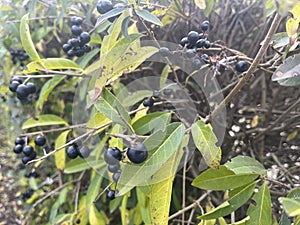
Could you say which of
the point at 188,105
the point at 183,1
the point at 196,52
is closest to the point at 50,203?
the point at 188,105

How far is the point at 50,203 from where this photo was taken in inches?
66.0

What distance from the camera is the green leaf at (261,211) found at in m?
0.64

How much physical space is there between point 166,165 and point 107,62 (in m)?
0.20

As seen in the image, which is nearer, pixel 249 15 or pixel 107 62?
pixel 107 62

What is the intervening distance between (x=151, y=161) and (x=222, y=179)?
0.43ft

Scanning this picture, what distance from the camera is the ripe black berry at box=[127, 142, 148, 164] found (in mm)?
613

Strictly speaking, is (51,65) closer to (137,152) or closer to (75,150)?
(75,150)

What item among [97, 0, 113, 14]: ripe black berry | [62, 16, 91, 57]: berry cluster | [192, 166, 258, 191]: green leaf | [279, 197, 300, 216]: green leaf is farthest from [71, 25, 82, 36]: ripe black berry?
[279, 197, 300, 216]: green leaf

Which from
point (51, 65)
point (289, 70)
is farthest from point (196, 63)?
point (51, 65)

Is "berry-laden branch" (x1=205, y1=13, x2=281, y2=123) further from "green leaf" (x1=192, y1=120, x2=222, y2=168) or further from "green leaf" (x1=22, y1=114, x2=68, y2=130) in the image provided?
"green leaf" (x1=22, y1=114, x2=68, y2=130)

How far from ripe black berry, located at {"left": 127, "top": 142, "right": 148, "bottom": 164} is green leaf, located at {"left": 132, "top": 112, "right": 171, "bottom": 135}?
0.11 m

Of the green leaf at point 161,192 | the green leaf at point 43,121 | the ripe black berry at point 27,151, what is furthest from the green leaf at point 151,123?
the green leaf at point 43,121

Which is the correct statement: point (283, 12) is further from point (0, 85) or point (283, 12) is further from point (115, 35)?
point (0, 85)

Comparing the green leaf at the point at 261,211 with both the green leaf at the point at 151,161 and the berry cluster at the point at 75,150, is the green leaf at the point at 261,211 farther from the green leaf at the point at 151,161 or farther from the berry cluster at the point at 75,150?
the berry cluster at the point at 75,150
